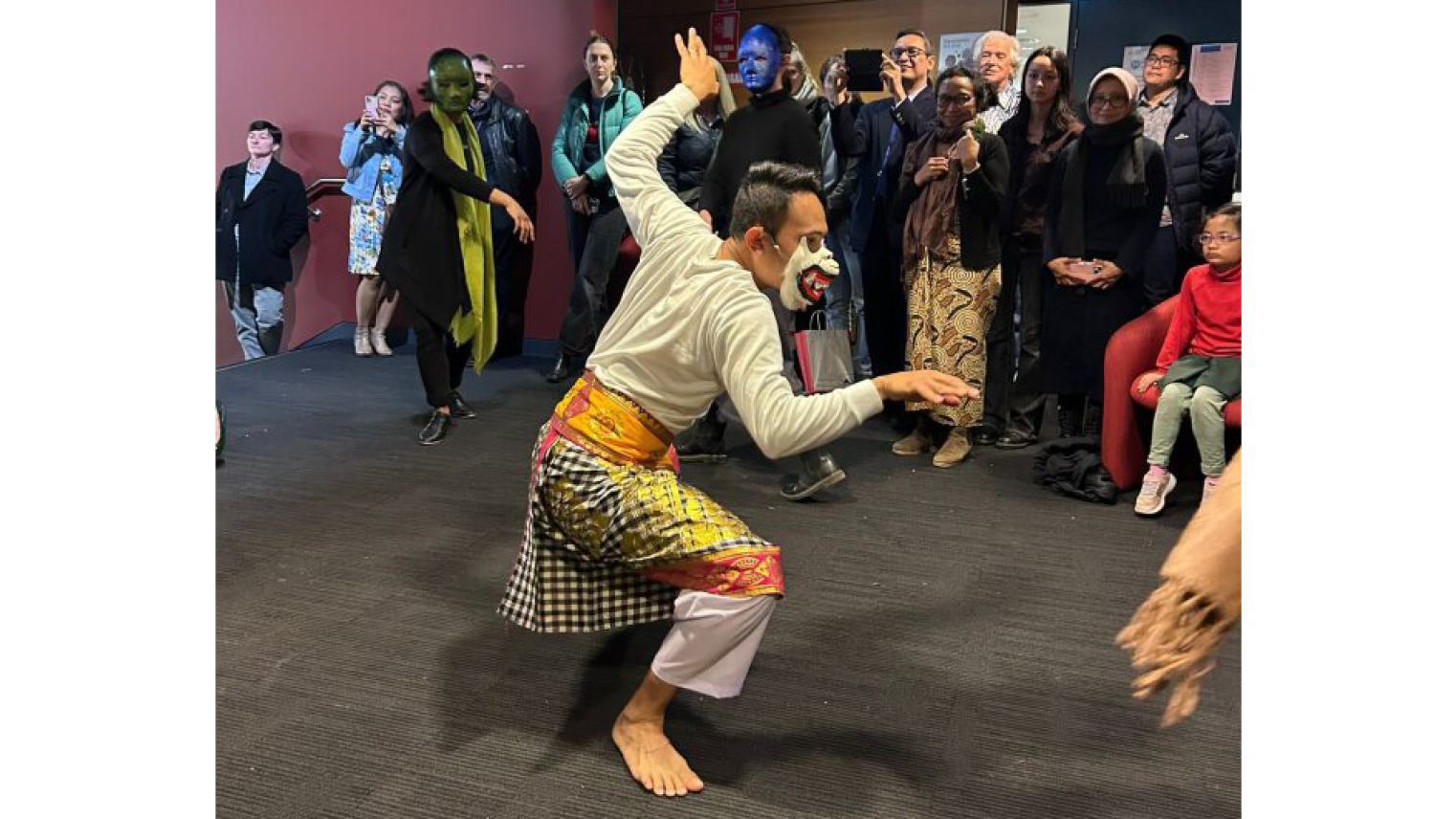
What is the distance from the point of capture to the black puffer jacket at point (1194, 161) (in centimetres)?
411

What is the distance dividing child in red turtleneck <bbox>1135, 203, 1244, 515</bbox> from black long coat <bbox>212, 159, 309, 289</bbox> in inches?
193

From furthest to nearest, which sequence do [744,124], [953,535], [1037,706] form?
[744,124]
[953,535]
[1037,706]

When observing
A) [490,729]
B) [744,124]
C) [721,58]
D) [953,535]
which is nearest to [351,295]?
[721,58]

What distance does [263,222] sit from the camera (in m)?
6.34

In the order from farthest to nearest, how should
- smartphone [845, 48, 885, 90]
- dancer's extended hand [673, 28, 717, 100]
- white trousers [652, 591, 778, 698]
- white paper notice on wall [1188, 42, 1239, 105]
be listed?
white paper notice on wall [1188, 42, 1239, 105]
smartphone [845, 48, 885, 90]
dancer's extended hand [673, 28, 717, 100]
white trousers [652, 591, 778, 698]

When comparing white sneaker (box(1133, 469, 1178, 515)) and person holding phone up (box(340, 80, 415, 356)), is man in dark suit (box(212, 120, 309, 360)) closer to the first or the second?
person holding phone up (box(340, 80, 415, 356))

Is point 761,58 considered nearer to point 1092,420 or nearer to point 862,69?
point 862,69

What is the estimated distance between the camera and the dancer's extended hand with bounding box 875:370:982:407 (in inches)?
70.8

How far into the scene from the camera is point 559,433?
212 centimetres

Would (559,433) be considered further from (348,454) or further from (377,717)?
(348,454)

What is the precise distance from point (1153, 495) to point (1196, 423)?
289 millimetres

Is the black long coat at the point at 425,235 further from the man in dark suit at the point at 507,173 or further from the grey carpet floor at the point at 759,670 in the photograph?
the man in dark suit at the point at 507,173

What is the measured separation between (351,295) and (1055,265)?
183 inches

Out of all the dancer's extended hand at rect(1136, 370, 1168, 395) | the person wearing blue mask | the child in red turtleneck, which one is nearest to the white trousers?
the person wearing blue mask
